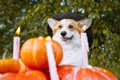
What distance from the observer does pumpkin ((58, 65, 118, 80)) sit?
118cm

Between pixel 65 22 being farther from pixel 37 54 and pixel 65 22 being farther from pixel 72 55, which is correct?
pixel 37 54

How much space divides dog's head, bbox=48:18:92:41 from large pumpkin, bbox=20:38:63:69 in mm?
998

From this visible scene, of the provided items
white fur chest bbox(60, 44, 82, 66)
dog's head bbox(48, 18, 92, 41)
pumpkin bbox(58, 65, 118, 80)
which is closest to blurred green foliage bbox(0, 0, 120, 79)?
dog's head bbox(48, 18, 92, 41)

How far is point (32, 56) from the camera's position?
1208mm

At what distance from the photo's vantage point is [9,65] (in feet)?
3.80

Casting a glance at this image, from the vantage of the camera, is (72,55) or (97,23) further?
(97,23)

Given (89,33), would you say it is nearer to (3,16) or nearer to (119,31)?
(119,31)

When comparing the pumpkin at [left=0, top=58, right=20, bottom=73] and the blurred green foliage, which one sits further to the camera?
the blurred green foliage

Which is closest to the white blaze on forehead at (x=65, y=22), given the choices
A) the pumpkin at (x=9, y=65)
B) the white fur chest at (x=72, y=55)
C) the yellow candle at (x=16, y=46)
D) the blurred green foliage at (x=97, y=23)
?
the white fur chest at (x=72, y=55)

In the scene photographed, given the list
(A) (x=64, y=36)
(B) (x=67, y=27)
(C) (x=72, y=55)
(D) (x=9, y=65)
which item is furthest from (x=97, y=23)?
(D) (x=9, y=65)

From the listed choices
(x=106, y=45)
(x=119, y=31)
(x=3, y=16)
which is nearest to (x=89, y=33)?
(x=106, y=45)

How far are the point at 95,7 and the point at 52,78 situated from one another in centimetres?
423

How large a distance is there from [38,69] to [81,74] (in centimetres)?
14

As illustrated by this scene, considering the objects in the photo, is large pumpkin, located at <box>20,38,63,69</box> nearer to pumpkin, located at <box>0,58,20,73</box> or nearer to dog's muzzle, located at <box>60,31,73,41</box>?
pumpkin, located at <box>0,58,20,73</box>
